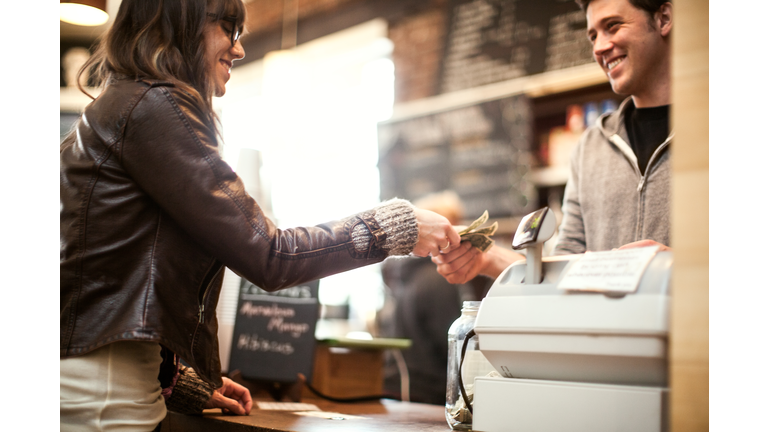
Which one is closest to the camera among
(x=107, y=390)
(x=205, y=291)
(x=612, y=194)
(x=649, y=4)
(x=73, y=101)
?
(x=107, y=390)

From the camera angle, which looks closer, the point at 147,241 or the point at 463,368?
the point at 147,241

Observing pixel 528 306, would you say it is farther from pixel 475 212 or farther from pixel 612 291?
pixel 475 212

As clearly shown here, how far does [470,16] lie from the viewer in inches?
167

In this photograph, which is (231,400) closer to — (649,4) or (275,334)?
(275,334)

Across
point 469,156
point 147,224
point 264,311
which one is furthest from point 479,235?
point 469,156

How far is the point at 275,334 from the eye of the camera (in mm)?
2104

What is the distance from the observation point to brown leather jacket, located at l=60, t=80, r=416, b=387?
1.12 m

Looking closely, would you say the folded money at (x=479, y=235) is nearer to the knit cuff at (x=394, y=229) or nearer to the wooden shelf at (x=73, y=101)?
the knit cuff at (x=394, y=229)

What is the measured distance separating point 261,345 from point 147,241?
1.02m

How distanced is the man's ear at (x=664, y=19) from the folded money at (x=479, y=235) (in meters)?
0.87

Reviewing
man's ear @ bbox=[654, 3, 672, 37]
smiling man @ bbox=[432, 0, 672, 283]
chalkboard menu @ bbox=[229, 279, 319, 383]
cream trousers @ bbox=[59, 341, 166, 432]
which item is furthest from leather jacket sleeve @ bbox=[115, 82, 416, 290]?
man's ear @ bbox=[654, 3, 672, 37]

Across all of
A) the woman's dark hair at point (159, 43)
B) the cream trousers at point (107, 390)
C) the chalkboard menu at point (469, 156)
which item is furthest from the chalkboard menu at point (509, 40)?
the cream trousers at point (107, 390)
